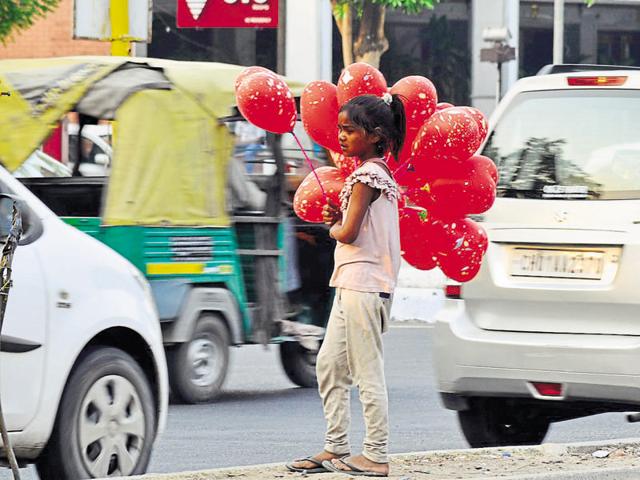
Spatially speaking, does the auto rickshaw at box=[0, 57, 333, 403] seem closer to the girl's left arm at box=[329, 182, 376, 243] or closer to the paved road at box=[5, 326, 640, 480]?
the paved road at box=[5, 326, 640, 480]

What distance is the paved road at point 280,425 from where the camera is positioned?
845cm

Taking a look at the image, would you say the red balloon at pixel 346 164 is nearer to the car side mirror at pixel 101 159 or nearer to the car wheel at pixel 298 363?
the car side mirror at pixel 101 159

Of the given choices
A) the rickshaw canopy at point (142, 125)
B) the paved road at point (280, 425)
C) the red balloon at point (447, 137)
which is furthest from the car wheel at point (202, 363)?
the red balloon at point (447, 137)

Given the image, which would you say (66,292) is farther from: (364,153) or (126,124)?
(126,124)

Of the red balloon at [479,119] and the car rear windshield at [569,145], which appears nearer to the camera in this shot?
the red balloon at [479,119]

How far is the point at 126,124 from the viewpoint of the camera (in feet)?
34.1

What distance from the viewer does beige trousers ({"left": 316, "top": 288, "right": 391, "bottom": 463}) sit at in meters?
6.08

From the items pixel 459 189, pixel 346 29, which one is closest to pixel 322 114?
pixel 459 189

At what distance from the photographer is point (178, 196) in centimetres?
1056

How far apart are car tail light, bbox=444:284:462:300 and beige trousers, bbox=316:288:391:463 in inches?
58.1

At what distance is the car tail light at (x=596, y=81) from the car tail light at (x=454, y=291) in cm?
115

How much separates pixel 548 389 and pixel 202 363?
388 centimetres

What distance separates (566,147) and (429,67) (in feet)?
70.7

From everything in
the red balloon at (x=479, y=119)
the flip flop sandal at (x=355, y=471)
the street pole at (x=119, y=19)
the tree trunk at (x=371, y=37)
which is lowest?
the flip flop sandal at (x=355, y=471)
